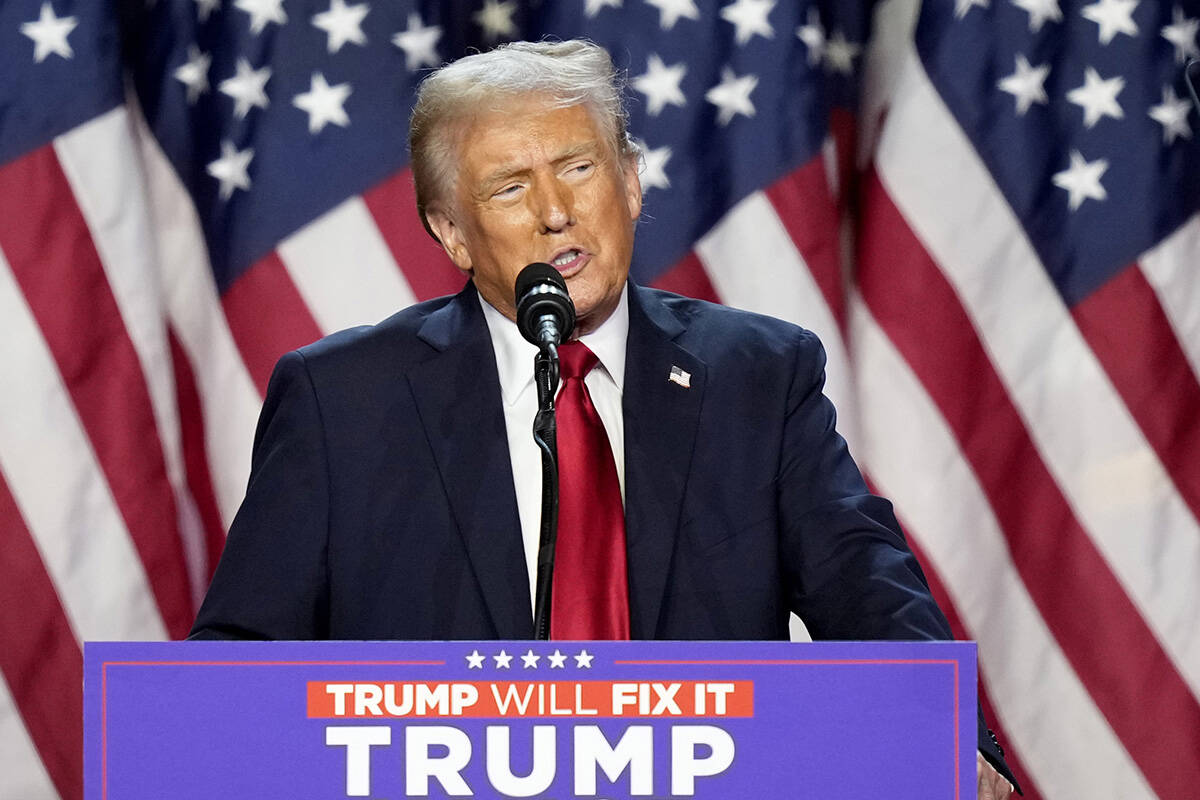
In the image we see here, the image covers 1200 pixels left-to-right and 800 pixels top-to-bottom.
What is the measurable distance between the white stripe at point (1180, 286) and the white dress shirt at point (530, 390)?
5.24ft

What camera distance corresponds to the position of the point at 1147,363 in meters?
3.25

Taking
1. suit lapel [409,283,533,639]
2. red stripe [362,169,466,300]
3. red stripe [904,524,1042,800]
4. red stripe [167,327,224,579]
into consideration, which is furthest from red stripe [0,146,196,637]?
red stripe [904,524,1042,800]

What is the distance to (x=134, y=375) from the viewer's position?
3.14 metres

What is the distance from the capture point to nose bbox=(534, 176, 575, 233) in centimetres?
201

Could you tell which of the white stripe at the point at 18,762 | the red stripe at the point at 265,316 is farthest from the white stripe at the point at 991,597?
the white stripe at the point at 18,762

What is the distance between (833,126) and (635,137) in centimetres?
51

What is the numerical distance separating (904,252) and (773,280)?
293 millimetres

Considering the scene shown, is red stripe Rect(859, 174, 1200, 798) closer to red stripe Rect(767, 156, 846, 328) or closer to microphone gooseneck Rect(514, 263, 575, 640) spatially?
red stripe Rect(767, 156, 846, 328)

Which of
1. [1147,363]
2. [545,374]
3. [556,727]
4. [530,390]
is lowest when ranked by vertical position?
[556,727]

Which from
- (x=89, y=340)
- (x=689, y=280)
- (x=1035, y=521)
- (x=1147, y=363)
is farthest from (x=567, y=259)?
(x=1147, y=363)

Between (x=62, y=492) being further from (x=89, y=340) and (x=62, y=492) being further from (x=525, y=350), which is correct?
(x=525, y=350)

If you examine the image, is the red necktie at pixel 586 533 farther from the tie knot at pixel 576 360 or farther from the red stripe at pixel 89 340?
the red stripe at pixel 89 340

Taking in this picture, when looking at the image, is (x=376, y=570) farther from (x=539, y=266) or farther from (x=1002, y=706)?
(x=1002, y=706)

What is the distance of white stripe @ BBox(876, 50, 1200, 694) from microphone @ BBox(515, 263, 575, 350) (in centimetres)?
194
